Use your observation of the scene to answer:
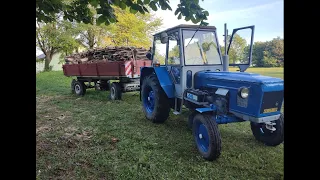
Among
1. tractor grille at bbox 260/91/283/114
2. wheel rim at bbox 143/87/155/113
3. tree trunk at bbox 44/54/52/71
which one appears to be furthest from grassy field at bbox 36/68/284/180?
tree trunk at bbox 44/54/52/71

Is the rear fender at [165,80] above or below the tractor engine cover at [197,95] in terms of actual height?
above

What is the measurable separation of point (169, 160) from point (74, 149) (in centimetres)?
148

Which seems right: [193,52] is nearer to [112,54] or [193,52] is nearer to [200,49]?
[200,49]

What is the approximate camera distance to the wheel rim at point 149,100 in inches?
197

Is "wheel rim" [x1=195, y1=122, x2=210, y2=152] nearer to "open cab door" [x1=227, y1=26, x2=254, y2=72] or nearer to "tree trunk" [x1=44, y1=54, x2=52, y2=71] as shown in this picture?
"open cab door" [x1=227, y1=26, x2=254, y2=72]

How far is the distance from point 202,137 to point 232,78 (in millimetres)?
949

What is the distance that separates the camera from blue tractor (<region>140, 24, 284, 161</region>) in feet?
9.36

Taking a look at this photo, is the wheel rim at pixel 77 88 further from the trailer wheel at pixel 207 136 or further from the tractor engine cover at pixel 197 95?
the trailer wheel at pixel 207 136

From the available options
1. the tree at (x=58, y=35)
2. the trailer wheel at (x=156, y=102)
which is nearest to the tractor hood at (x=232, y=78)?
the trailer wheel at (x=156, y=102)

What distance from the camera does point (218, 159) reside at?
9.79ft

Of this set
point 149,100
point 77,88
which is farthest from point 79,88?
point 149,100

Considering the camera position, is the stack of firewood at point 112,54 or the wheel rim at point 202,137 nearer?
the wheel rim at point 202,137
